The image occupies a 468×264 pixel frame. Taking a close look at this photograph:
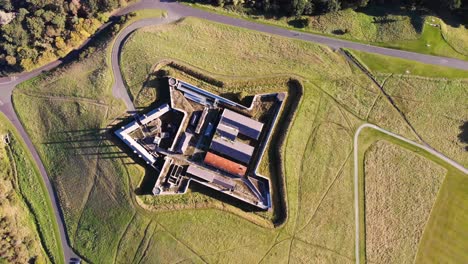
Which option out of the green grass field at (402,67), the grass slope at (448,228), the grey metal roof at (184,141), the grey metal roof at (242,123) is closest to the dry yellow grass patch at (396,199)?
the grass slope at (448,228)

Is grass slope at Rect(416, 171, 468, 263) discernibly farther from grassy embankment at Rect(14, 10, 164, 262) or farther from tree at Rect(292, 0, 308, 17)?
grassy embankment at Rect(14, 10, 164, 262)

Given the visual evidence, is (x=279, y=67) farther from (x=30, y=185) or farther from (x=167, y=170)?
(x=30, y=185)

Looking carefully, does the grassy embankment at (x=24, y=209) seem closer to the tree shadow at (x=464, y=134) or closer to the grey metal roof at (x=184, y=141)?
the grey metal roof at (x=184, y=141)

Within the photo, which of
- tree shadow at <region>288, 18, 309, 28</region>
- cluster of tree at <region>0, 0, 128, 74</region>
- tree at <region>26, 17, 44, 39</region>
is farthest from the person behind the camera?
tree shadow at <region>288, 18, 309, 28</region>

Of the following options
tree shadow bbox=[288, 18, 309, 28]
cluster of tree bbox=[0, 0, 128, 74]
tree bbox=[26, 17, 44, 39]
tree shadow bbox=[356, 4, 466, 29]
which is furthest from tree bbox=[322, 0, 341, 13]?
tree bbox=[26, 17, 44, 39]

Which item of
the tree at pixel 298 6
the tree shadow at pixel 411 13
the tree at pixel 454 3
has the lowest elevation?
the tree at pixel 298 6

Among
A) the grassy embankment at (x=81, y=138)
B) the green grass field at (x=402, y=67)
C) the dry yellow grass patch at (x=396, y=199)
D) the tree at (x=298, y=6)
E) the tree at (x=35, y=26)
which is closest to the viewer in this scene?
→ the dry yellow grass patch at (x=396, y=199)

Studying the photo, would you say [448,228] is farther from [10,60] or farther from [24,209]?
[10,60]

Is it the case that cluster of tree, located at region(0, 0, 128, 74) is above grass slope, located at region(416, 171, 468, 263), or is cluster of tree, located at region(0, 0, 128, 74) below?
above
